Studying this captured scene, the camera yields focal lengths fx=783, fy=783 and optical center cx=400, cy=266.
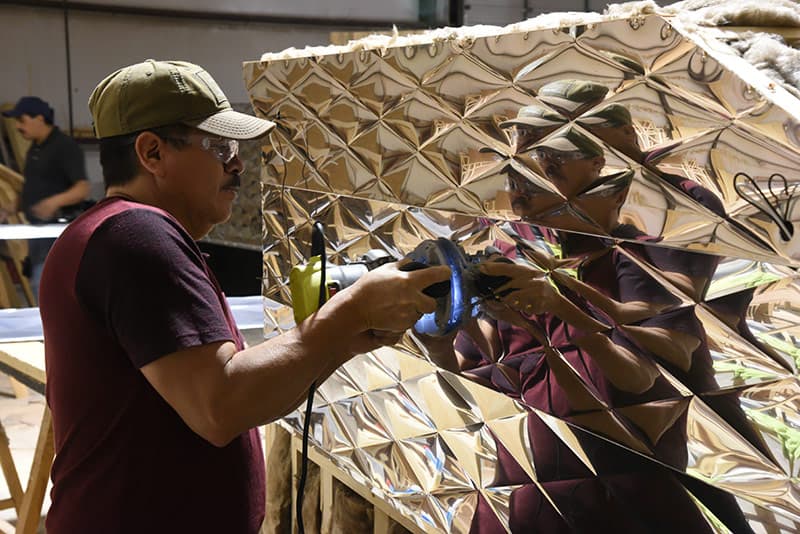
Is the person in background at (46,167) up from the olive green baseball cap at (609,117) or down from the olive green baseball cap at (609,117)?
down

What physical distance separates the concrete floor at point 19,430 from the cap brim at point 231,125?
235 cm

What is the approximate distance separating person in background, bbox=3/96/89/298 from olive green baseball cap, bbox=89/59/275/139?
11.5ft

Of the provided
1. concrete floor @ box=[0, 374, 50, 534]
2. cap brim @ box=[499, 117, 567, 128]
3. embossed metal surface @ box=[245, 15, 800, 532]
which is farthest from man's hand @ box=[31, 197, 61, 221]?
cap brim @ box=[499, 117, 567, 128]

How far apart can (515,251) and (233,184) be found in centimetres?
49

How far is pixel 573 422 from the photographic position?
1067 millimetres

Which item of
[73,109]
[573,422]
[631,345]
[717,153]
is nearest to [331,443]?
[573,422]

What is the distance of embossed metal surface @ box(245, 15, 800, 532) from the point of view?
82 centimetres

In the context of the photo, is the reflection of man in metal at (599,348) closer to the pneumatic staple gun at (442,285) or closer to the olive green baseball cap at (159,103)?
the pneumatic staple gun at (442,285)

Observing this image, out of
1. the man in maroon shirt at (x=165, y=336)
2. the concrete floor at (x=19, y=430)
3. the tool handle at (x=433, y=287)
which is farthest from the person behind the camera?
the concrete floor at (x=19, y=430)

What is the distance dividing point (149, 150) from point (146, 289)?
0.92 feet

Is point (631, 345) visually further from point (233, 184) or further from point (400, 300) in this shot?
point (233, 184)

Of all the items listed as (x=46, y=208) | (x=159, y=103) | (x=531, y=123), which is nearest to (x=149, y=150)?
(x=159, y=103)

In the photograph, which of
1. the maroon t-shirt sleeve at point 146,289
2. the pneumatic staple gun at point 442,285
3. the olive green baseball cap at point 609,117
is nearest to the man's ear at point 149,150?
the maroon t-shirt sleeve at point 146,289

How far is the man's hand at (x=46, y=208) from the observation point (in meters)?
4.46
